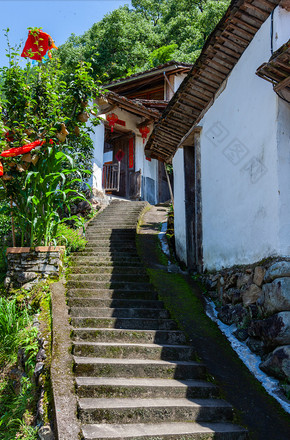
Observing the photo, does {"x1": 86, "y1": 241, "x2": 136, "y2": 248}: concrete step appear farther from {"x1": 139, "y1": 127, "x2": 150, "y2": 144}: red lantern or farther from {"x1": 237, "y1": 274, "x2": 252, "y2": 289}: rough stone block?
{"x1": 139, "y1": 127, "x2": 150, "y2": 144}: red lantern

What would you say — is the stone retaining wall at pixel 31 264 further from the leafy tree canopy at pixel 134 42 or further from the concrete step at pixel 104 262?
the leafy tree canopy at pixel 134 42

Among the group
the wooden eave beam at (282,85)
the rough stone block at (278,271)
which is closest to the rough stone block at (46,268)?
the rough stone block at (278,271)

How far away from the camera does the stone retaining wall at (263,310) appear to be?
13.0 ft

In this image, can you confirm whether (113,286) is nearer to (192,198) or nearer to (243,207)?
(243,207)

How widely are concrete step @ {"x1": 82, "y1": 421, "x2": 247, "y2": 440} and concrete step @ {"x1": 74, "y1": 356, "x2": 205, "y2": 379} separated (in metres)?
0.66

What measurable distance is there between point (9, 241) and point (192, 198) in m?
3.94

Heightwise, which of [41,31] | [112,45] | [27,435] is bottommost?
[27,435]

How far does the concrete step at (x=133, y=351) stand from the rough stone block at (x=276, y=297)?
3.26ft

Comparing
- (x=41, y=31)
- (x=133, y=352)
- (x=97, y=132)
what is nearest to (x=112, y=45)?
(x=97, y=132)

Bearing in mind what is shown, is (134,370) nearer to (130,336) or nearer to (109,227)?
(130,336)

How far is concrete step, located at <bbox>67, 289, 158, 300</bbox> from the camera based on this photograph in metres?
5.64

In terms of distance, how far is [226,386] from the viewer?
4.04m

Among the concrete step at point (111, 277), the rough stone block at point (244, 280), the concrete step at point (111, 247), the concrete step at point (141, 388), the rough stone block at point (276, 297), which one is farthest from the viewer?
the concrete step at point (111, 247)

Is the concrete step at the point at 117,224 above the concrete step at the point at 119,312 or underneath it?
above
